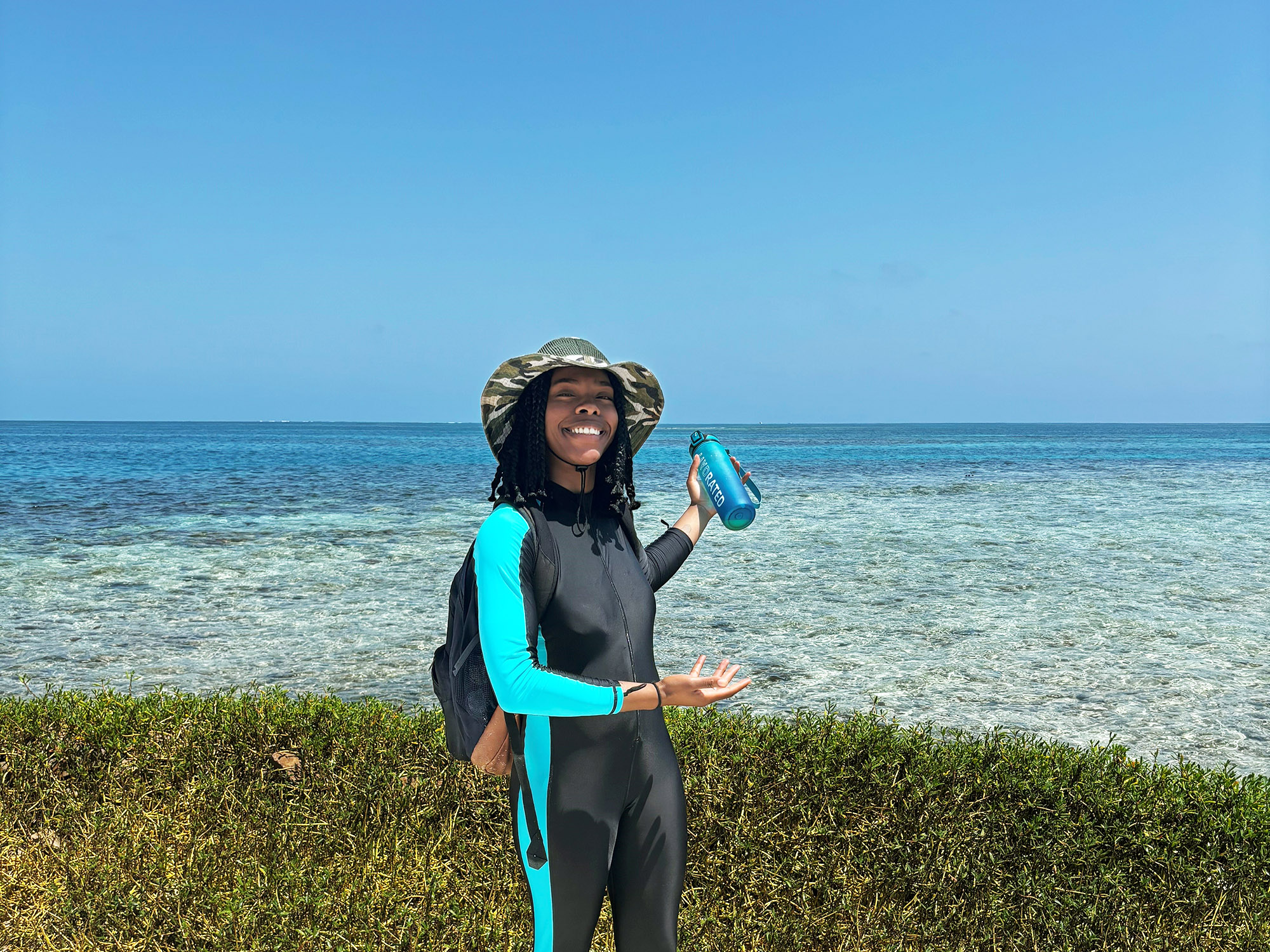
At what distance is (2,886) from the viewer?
13.8 ft

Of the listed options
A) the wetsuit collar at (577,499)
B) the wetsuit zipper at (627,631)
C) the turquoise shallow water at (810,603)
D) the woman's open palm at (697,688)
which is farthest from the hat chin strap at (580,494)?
the turquoise shallow water at (810,603)

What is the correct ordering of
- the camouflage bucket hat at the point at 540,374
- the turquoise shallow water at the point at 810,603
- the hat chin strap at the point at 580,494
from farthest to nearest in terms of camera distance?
1. the turquoise shallow water at the point at 810,603
2. the hat chin strap at the point at 580,494
3. the camouflage bucket hat at the point at 540,374

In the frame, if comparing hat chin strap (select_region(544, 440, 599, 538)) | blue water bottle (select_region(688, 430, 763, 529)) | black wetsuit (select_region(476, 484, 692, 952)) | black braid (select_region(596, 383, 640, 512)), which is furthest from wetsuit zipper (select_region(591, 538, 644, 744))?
blue water bottle (select_region(688, 430, 763, 529))

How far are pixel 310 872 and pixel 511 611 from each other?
8.69 feet

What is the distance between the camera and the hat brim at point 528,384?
2623mm

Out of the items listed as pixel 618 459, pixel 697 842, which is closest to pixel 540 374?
pixel 618 459

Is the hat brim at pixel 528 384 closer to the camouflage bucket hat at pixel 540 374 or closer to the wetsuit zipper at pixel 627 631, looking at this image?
the camouflage bucket hat at pixel 540 374

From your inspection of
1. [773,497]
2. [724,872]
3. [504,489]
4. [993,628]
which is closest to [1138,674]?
[993,628]

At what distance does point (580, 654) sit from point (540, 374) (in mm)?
825

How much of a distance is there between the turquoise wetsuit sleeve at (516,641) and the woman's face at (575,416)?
12.3 inches

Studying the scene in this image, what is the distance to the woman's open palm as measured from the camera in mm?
2252

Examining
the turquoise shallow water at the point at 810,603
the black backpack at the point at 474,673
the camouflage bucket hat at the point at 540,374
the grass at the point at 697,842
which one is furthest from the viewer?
the turquoise shallow water at the point at 810,603

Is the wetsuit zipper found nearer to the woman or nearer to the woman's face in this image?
the woman

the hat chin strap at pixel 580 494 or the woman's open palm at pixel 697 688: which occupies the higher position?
the hat chin strap at pixel 580 494
